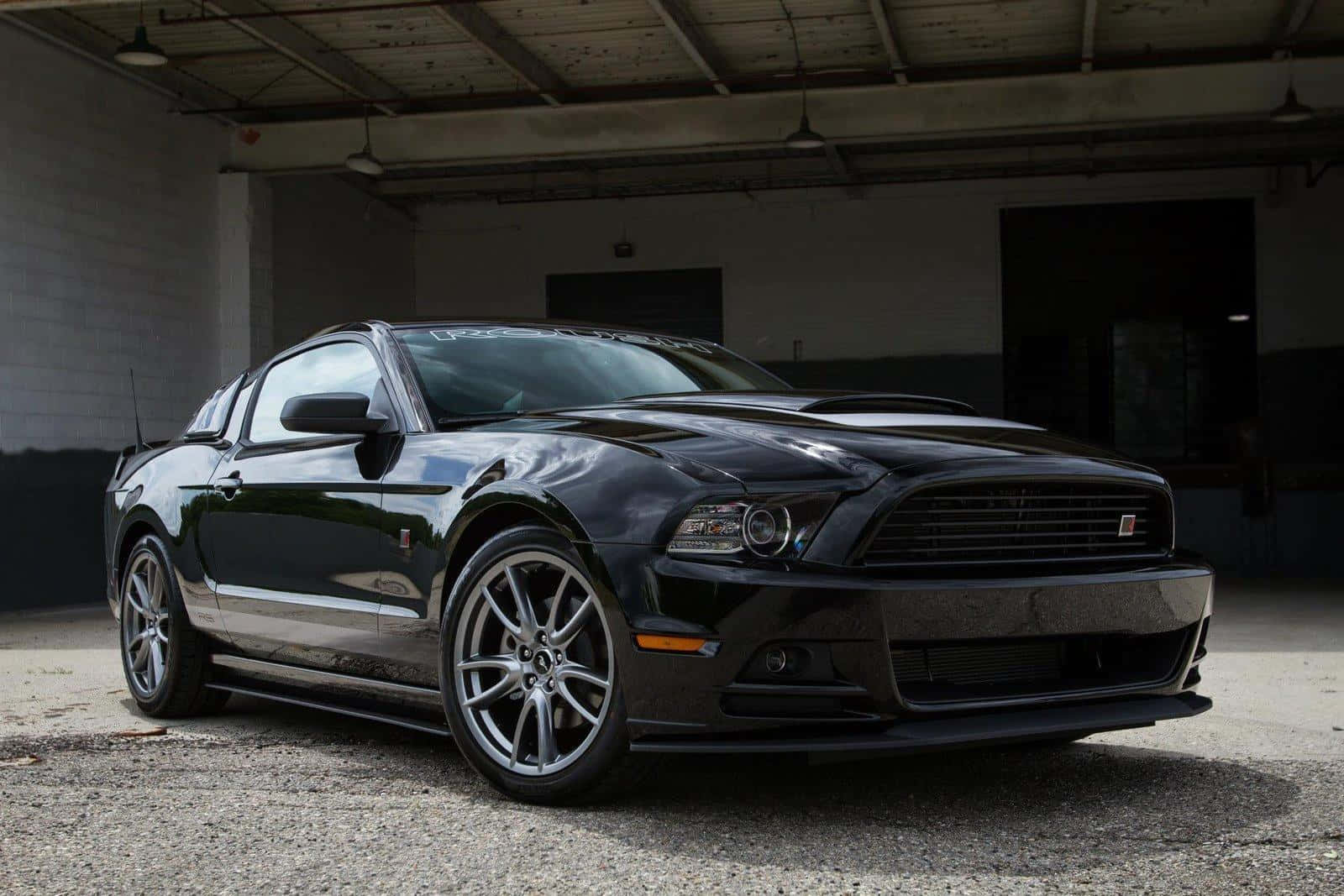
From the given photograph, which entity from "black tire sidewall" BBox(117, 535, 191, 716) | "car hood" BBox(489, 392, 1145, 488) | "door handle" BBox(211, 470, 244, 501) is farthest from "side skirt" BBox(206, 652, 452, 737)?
"car hood" BBox(489, 392, 1145, 488)

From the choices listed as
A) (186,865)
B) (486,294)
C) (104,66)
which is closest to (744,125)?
(104,66)

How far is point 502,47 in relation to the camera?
44.9 ft

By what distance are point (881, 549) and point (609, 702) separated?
2.55 feet

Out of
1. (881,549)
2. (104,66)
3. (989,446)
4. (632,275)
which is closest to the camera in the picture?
(881,549)

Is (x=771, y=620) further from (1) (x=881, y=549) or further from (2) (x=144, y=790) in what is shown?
(2) (x=144, y=790)

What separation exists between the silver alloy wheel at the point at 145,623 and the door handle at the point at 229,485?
581 mm

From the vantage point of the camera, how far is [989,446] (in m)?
4.02

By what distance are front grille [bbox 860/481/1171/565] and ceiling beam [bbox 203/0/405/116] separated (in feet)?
34.0

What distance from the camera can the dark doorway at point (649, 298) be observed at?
21812mm

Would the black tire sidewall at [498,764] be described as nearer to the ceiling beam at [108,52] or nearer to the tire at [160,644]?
the tire at [160,644]

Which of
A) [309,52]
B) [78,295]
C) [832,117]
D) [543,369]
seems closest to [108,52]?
[309,52]

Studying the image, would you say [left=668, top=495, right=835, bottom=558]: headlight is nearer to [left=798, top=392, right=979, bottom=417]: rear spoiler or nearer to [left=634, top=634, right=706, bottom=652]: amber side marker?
[left=634, top=634, right=706, bottom=652]: amber side marker

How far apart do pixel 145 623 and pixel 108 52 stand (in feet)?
29.6

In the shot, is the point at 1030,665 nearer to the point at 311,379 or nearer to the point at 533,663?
the point at 533,663
